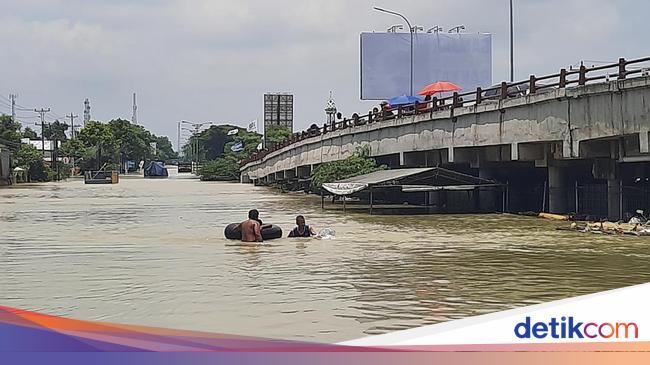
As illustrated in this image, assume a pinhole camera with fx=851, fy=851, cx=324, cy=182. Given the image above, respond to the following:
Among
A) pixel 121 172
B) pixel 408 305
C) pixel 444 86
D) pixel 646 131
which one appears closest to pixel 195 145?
pixel 121 172

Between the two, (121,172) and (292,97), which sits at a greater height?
(292,97)

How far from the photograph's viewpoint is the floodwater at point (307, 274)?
12.1 m

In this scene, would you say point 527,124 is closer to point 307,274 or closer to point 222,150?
point 307,274

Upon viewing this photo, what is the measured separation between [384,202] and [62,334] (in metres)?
39.9

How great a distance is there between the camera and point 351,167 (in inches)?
1721

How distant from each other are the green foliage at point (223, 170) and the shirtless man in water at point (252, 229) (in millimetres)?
79137

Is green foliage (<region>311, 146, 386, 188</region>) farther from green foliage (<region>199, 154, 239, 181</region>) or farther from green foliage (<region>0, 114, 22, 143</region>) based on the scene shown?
green foliage (<region>0, 114, 22, 143</region>)

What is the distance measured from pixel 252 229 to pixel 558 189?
1542 centimetres

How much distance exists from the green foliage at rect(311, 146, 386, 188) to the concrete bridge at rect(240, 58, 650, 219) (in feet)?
1.84

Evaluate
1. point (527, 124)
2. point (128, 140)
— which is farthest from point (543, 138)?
point (128, 140)

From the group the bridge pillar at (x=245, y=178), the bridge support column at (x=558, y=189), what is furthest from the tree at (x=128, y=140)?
the bridge support column at (x=558, y=189)

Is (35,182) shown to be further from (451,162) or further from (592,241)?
(592,241)

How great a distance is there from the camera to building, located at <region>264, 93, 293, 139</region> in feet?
405

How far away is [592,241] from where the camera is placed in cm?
2350
